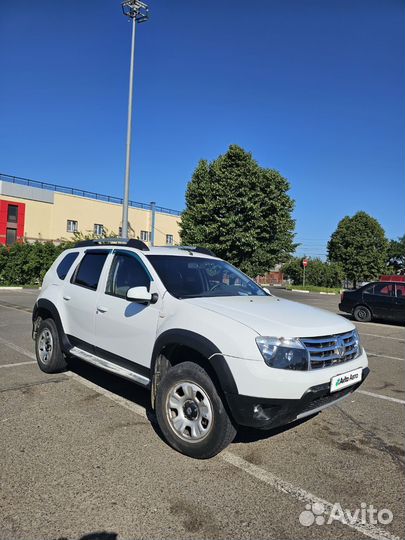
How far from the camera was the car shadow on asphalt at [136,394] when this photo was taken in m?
4.07

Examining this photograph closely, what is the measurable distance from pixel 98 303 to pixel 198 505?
260cm

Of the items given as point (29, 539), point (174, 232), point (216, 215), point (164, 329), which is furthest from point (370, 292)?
point (174, 232)

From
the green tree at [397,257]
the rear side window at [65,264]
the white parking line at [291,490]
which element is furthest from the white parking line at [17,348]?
the green tree at [397,257]

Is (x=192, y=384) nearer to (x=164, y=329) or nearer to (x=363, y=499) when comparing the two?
(x=164, y=329)

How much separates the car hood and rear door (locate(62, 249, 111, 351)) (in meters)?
1.58

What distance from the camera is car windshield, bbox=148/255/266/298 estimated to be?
4.31 m

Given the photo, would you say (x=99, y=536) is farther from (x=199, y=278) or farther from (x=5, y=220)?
(x=5, y=220)

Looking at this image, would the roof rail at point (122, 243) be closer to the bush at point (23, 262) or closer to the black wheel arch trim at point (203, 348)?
the black wheel arch trim at point (203, 348)

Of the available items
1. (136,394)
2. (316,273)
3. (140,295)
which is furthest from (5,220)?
(140,295)

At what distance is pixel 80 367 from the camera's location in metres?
6.30

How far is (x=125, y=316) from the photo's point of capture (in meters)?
4.36

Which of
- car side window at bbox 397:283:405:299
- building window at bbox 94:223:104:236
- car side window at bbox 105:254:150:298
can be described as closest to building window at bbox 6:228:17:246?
building window at bbox 94:223:104:236

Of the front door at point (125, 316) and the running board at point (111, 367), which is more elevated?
the front door at point (125, 316)

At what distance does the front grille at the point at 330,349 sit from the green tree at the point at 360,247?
4572 centimetres
